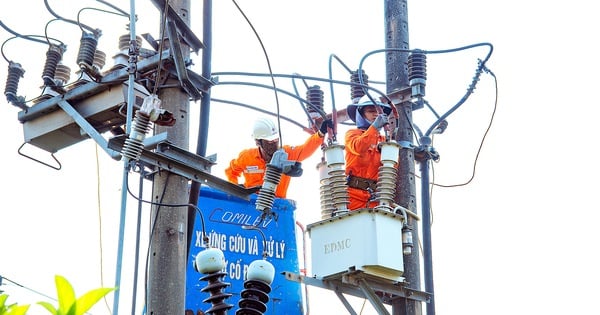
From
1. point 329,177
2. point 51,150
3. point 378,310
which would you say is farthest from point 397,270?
point 51,150

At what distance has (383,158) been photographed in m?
9.02

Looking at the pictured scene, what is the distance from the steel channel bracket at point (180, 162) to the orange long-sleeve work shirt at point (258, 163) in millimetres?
2875

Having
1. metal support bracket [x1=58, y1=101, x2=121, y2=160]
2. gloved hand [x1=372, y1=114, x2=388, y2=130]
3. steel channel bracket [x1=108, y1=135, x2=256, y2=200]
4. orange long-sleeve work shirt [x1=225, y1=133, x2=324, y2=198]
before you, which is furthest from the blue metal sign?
metal support bracket [x1=58, y1=101, x2=121, y2=160]

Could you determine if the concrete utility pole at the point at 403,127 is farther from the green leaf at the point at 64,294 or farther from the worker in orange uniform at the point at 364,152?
the green leaf at the point at 64,294

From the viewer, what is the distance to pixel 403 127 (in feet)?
31.3

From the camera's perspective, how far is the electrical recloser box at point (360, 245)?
8.34 metres

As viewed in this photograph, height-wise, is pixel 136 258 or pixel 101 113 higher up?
pixel 101 113

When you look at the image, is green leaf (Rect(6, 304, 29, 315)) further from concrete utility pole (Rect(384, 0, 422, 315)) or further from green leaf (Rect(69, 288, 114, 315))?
concrete utility pole (Rect(384, 0, 422, 315))

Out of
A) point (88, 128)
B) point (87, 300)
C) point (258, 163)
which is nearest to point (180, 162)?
point (88, 128)

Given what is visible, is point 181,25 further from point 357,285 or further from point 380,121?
point 357,285

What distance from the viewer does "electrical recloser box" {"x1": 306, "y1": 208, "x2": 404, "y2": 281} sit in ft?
27.3

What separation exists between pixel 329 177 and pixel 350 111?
1304 mm

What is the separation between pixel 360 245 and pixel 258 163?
2485mm

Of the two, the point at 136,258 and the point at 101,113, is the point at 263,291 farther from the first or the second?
the point at 101,113
